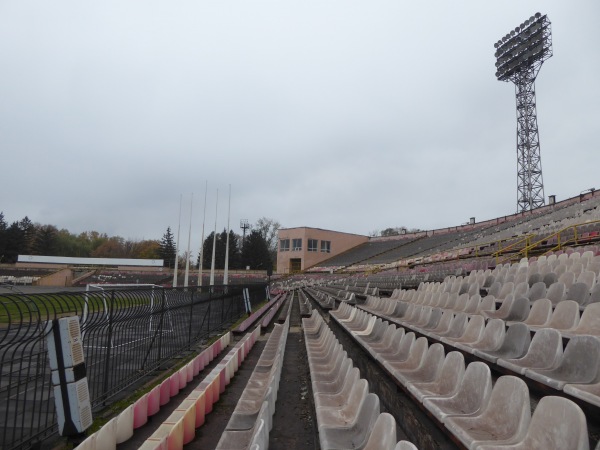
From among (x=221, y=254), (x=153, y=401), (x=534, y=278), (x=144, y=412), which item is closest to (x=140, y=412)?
(x=144, y=412)

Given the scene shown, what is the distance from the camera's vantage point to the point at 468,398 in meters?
2.19

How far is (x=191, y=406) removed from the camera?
313cm

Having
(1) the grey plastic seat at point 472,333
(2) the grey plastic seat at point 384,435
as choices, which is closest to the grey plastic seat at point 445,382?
(2) the grey plastic seat at point 384,435

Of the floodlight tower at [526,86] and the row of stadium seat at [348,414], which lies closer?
the row of stadium seat at [348,414]

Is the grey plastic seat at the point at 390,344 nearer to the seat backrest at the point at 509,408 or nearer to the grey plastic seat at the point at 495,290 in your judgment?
the seat backrest at the point at 509,408

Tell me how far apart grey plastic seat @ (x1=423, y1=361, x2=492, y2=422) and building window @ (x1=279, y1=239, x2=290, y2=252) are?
153 feet

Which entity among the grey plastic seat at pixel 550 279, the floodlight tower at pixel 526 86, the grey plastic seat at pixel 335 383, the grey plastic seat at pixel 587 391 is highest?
the floodlight tower at pixel 526 86

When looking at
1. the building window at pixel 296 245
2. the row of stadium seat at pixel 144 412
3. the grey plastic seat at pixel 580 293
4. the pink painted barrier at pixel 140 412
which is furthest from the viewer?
the building window at pixel 296 245

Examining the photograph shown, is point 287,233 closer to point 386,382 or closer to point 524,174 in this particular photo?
point 524,174

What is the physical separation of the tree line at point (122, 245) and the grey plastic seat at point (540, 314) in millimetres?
43724

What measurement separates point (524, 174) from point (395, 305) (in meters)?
36.1

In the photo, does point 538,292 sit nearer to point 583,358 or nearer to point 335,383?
point 583,358

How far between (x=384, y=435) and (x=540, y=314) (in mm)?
2879

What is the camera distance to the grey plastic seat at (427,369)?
2790mm
